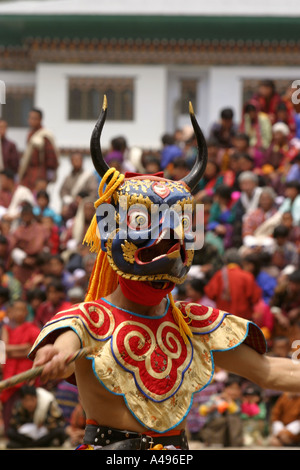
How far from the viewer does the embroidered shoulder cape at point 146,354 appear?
4852 mm

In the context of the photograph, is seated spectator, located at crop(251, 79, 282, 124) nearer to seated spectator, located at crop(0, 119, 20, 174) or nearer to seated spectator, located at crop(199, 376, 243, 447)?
seated spectator, located at crop(0, 119, 20, 174)

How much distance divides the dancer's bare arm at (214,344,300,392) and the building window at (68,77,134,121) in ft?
58.7

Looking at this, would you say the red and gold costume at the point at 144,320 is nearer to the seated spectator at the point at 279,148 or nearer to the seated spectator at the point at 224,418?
the seated spectator at the point at 224,418

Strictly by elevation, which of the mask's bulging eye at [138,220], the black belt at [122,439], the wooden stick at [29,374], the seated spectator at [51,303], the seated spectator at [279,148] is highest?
the mask's bulging eye at [138,220]

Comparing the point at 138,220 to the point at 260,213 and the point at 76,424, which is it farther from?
the point at 260,213

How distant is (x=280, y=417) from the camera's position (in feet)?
30.0

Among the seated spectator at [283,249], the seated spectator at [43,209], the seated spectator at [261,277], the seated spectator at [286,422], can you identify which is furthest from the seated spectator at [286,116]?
the seated spectator at [286,422]

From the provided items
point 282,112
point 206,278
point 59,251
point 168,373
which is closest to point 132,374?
point 168,373

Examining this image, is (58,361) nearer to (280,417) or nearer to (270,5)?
(280,417)

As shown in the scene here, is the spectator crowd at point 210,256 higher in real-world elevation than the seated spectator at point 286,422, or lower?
higher

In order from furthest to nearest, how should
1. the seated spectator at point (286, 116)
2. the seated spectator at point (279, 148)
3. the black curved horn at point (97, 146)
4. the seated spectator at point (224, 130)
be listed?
the seated spectator at point (224, 130) → the seated spectator at point (286, 116) → the seated spectator at point (279, 148) → the black curved horn at point (97, 146)

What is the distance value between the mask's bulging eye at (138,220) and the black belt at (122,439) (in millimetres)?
886

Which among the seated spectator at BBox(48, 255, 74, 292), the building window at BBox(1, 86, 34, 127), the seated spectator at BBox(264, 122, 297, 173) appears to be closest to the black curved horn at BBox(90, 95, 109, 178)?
the seated spectator at BBox(48, 255, 74, 292)

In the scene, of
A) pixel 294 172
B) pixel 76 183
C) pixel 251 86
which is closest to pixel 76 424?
pixel 294 172
